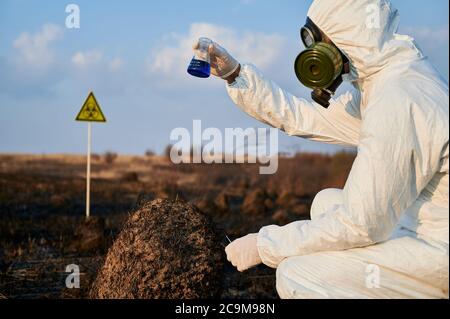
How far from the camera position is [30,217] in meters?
14.6

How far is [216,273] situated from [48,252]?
5.40 metres

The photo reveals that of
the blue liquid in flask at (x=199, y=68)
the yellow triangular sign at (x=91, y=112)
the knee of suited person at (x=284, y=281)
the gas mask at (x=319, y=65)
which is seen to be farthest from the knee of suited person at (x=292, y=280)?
the yellow triangular sign at (x=91, y=112)

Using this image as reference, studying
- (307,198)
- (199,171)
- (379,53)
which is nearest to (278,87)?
(379,53)

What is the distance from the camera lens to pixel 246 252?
3805 mm

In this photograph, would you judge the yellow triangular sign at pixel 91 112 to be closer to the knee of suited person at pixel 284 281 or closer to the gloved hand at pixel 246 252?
the gloved hand at pixel 246 252

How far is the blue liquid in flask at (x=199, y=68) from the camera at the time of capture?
4.35 metres

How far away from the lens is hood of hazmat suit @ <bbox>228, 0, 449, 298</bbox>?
3328mm

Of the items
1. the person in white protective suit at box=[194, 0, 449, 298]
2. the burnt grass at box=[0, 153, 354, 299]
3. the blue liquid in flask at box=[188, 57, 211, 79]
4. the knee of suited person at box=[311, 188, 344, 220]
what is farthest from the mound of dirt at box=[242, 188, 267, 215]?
the person in white protective suit at box=[194, 0, 449, 298]

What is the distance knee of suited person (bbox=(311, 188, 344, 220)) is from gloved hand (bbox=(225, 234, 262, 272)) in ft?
1.23

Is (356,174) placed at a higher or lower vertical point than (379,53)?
lower

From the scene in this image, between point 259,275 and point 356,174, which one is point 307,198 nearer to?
point 259,275

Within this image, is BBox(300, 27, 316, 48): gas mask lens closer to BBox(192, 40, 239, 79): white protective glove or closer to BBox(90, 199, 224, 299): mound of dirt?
BBox(192, 40, 239, 79): white protective glove

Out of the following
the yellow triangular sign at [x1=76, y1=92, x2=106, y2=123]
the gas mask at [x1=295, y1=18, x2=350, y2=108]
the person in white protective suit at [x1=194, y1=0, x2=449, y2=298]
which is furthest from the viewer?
the yellow triangular sign at [x1=76, y1=92, x2=106, y2=123]
